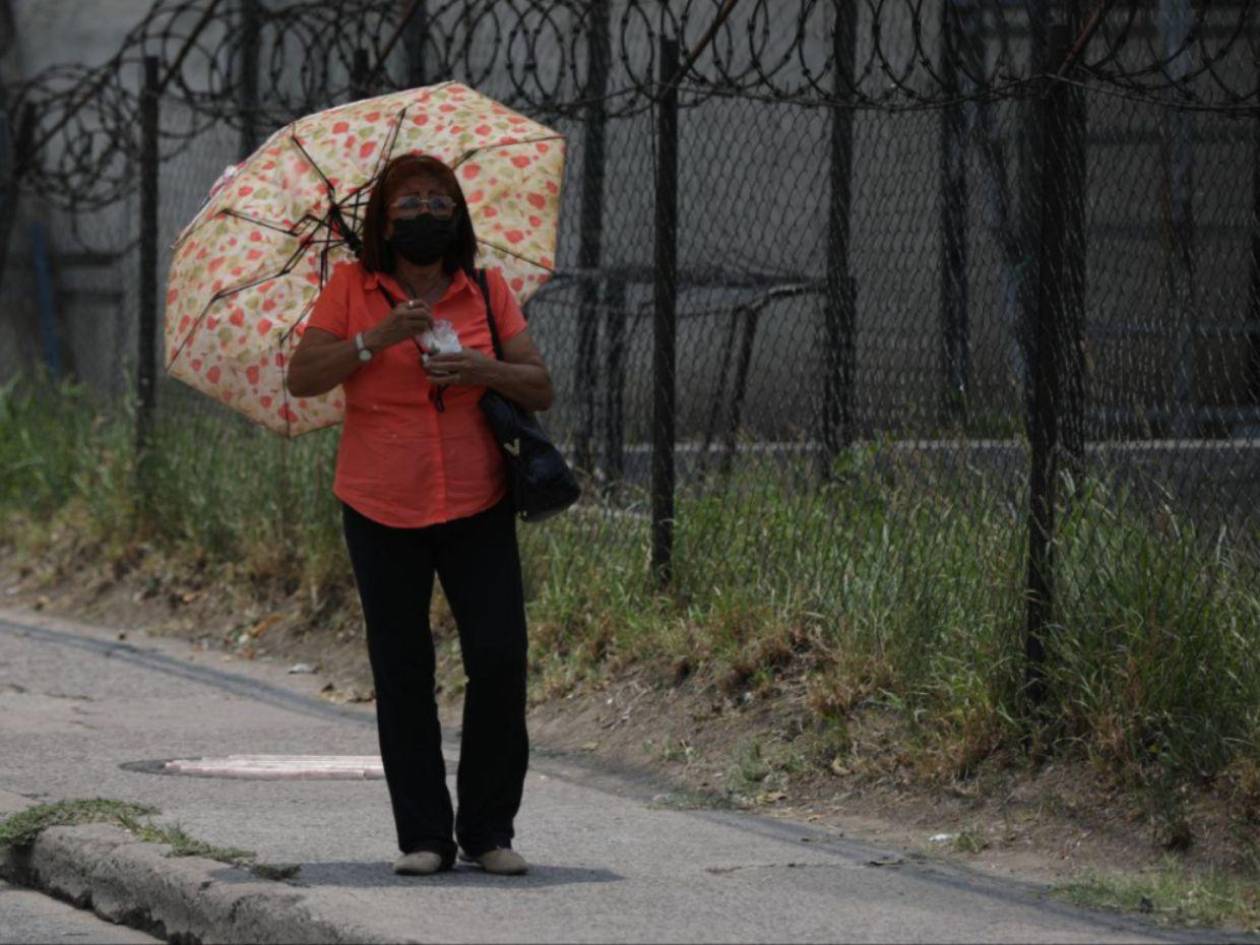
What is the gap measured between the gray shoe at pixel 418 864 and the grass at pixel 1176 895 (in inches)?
64.0

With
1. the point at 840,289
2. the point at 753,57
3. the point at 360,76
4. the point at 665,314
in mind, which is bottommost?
the point at 665,314

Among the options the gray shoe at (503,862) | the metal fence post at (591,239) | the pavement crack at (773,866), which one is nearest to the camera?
the gray shoe at (503,862)

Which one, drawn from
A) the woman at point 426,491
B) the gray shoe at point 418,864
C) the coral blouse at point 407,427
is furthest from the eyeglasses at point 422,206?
the gray shoe at point 418,864

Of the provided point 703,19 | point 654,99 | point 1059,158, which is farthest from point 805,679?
point 703,19

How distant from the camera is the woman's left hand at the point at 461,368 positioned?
5.66 metres

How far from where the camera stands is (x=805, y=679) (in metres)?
7.71

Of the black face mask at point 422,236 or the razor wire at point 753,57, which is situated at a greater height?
the razor wire at point 753,57

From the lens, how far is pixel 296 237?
20.8 feet

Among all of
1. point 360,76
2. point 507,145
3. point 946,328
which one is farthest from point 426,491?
point 360,76

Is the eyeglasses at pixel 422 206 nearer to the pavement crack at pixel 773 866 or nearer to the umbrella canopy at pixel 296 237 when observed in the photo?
the umbrella canopy at pixel 296 237

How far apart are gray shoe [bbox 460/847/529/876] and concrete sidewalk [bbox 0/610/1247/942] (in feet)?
0.12

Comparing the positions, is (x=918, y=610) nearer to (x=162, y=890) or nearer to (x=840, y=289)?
(x=840, y=289)

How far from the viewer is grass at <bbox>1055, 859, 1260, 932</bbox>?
560 centimetres

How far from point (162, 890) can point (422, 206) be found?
6.20ft
